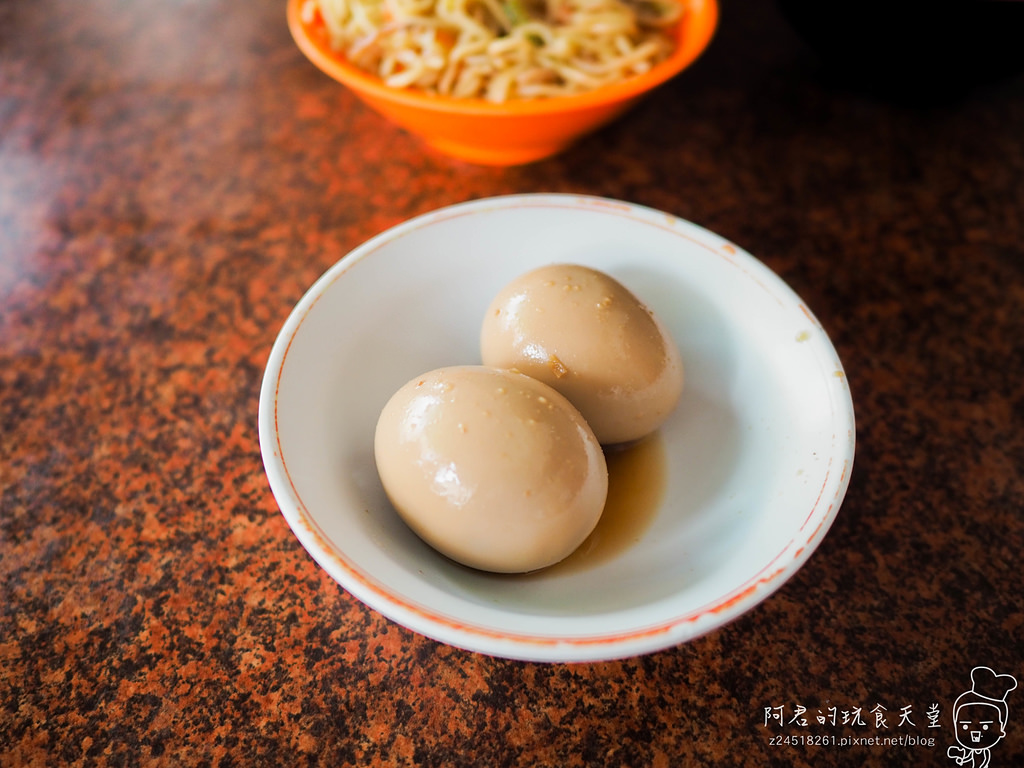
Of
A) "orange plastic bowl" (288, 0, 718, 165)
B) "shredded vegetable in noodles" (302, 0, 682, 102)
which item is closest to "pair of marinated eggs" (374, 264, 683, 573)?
"orange plastic bowl" (288, 0, 718, 165)

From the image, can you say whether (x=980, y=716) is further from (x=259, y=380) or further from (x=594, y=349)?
(x=259, y=380)

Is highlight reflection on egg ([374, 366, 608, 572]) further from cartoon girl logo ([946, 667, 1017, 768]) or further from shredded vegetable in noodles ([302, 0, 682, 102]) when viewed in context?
shredded vegetable in noodles ([302, 0, 682, 102])

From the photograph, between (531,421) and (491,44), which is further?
(491,44)

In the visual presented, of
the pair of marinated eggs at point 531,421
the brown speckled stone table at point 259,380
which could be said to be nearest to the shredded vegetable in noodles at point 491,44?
the brown speckled stone table at point 259,380

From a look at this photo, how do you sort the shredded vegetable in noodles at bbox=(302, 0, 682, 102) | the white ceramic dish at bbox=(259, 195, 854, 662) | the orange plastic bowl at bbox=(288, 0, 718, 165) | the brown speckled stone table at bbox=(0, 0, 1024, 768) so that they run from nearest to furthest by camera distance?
the white ceramic dish at bbox=(259, 195, 854, 662), the brown speckled stone table at bbox=(0, 0, 1024, 768), the orange plastic bowl at bbox=(288, 0, 718, 165), the shredded vegetable in noodles at bbox=(302, 0, 682, 102)

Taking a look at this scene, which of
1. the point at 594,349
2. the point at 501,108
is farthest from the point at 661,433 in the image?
the point at 501,108
